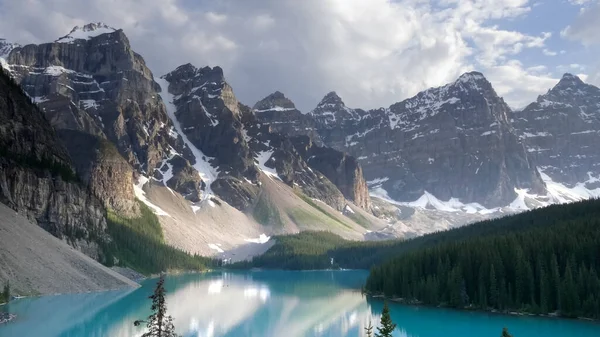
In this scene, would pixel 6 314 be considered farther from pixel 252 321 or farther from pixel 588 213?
pixel 588 213

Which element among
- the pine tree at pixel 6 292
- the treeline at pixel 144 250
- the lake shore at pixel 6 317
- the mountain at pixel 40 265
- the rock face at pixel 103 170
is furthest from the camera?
the rock face at pixel 103 170

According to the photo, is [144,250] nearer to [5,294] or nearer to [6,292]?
[6,292]

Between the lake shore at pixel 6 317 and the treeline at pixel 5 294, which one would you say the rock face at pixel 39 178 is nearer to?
the treeline at pixel 5 294

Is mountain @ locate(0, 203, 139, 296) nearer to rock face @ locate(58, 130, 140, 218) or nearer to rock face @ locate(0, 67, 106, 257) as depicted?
rock face @ locate(0, 67, 106, 257)

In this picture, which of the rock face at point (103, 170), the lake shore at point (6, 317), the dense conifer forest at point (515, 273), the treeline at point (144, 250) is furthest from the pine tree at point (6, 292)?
the rock face at point (103, 170)

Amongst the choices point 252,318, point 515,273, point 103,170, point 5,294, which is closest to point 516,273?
point 515,273
